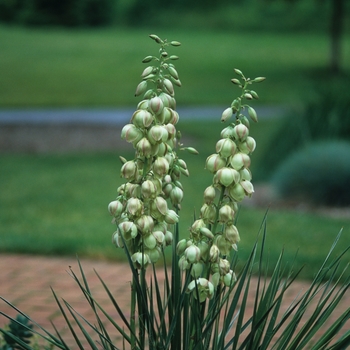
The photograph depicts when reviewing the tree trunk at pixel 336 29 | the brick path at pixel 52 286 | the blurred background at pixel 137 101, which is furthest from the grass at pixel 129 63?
the brick path at pixel 52 286

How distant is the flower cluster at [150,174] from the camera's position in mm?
2242

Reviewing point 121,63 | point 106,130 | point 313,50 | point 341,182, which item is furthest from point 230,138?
point 313,50

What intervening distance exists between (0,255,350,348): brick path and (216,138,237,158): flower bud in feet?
7.16

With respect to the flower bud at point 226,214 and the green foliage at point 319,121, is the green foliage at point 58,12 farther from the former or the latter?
the flower bud at point 226,214

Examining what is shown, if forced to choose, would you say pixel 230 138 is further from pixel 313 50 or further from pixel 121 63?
pixel 313 50

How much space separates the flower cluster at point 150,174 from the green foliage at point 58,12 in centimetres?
3235

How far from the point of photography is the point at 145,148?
2.23 m

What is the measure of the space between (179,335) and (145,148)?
0.62 metres

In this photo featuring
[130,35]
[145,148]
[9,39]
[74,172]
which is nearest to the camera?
[145,148]

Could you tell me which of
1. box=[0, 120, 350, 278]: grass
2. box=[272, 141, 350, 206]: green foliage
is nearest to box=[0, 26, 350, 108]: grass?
box=[0, 120, 350, 278]: grass

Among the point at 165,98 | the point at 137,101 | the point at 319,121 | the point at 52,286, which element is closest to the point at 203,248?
the point at 165,98

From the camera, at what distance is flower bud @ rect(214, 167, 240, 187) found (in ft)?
7.27

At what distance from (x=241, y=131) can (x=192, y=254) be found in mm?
384

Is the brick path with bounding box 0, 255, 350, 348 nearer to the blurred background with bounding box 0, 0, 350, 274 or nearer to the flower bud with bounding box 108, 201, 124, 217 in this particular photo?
the blurred background with bounding box 0, 0, 350, 274
